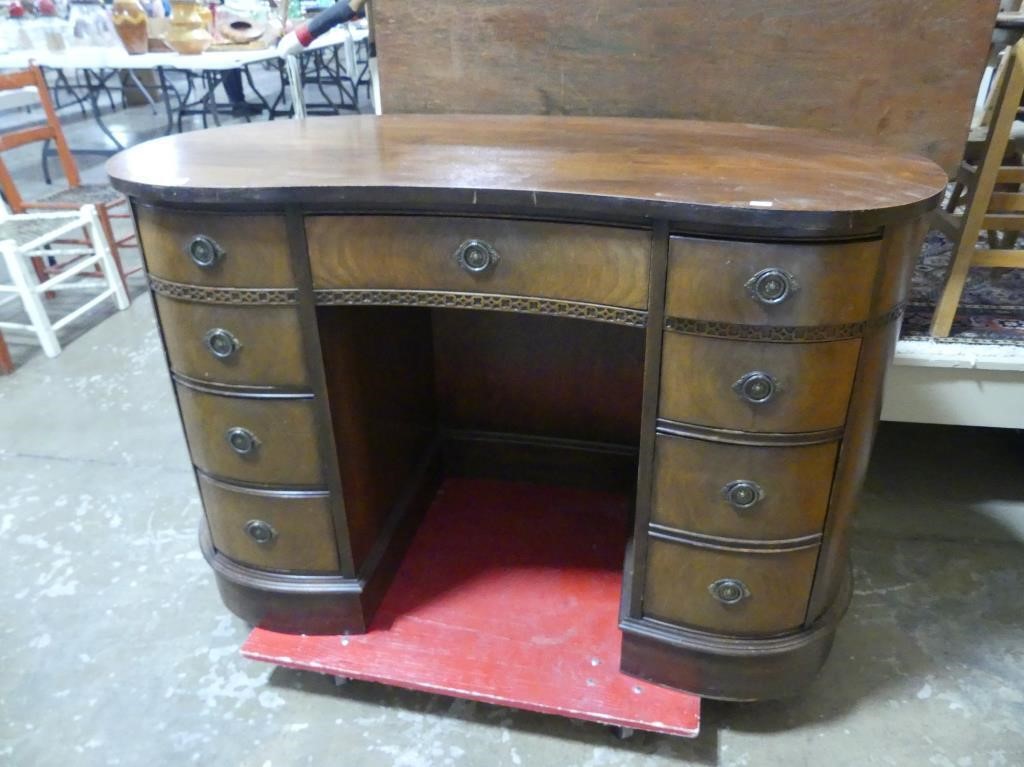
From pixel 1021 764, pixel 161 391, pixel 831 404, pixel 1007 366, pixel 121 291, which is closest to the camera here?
pixel 831 404

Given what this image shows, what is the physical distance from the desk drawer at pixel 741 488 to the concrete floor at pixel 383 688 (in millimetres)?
417

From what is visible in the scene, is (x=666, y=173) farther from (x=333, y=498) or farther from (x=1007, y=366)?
(x=1007, y=366)

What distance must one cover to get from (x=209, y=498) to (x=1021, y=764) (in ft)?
4.52

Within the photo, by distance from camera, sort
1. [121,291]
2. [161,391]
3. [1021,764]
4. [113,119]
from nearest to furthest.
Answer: [1021,764] < [161,391] < [121,291] < [113,119]

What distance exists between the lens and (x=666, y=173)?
995 millimetres

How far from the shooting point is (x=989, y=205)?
148 cm

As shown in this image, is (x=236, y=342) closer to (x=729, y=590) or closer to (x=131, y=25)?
(x=729, y=590)

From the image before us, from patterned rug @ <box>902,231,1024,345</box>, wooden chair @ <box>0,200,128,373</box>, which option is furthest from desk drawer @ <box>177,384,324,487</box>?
wooden chair @ <box>0,200,128,373</box>

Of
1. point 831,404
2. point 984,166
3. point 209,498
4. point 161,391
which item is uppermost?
point 984,166

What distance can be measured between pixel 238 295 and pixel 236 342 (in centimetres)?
8

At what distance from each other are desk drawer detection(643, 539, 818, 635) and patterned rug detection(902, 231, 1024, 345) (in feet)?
2.33

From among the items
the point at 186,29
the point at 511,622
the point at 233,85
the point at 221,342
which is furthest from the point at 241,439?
the point at 233,85

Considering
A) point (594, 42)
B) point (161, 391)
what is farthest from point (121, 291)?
point (594, 42)

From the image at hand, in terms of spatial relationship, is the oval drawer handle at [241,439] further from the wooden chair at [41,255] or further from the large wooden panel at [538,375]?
the wooden chair at [41,255]
